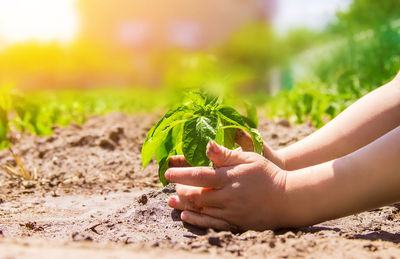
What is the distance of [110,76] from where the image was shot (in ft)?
48.5

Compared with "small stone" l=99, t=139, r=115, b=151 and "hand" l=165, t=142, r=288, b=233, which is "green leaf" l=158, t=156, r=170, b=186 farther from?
"small stone" l=99, t=139, r=115, b=151

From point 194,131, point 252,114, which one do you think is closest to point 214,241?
point 194,131

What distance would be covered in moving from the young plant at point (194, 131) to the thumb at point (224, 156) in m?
0.09

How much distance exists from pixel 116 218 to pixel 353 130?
1108 mm

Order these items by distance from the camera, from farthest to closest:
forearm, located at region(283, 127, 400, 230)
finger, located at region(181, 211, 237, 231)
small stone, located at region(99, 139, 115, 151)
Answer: small stone, located at region(99, 139, 115, 151)
finger, located at region(181, 211, 237, 231)
forearm, located at region(283, 127, 400, 230)

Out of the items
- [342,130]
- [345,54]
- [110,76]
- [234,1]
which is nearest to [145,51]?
[110,76]

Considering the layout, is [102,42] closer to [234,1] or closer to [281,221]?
[234,1]

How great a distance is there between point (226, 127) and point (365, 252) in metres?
0.66

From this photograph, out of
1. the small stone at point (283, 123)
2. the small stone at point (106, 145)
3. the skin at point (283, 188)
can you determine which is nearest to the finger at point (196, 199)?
the skin at point (283, 188)

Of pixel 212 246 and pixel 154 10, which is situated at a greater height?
pixel 154 10

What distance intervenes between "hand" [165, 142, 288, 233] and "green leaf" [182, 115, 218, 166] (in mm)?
74

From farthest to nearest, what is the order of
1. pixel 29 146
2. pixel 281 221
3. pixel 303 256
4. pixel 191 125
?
pixel 29 146 < pixel 191 125 < pixel 281 221 < pixel 303 256

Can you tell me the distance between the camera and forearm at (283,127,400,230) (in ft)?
4.66

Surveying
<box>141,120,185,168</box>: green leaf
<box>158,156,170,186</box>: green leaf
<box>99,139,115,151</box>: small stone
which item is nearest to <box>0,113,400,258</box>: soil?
<box>99,139,115,151</box>: small stone
